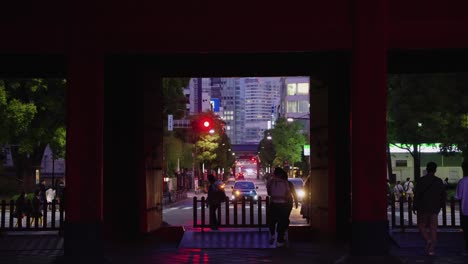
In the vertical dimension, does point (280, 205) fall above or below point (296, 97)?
below

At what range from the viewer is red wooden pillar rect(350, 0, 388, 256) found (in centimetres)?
1290

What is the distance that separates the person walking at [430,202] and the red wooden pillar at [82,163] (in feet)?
21.4

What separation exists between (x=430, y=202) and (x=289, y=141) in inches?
3575

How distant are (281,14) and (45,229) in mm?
10516

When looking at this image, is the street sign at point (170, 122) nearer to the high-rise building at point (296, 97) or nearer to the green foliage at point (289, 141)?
the green foliage at point (289, 141)

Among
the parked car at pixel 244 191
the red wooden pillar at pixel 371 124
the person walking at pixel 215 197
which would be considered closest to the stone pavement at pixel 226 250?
the red wooden pillar at pixel 371 124

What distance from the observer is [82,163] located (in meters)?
13.0

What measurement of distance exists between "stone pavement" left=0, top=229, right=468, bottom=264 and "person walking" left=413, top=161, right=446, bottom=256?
488 millimetres

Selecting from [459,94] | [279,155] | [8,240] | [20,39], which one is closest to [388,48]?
[20,39]

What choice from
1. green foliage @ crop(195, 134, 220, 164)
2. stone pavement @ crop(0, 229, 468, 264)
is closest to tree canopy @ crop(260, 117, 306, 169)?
green foliage @ crop(195, 134, 220, 164)

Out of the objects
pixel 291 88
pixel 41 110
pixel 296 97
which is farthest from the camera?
pixel 291 88

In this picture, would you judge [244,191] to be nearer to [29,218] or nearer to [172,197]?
[172,197]

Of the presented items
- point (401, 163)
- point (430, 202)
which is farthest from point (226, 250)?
point (401, 163)

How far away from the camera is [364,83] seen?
42.5ft
